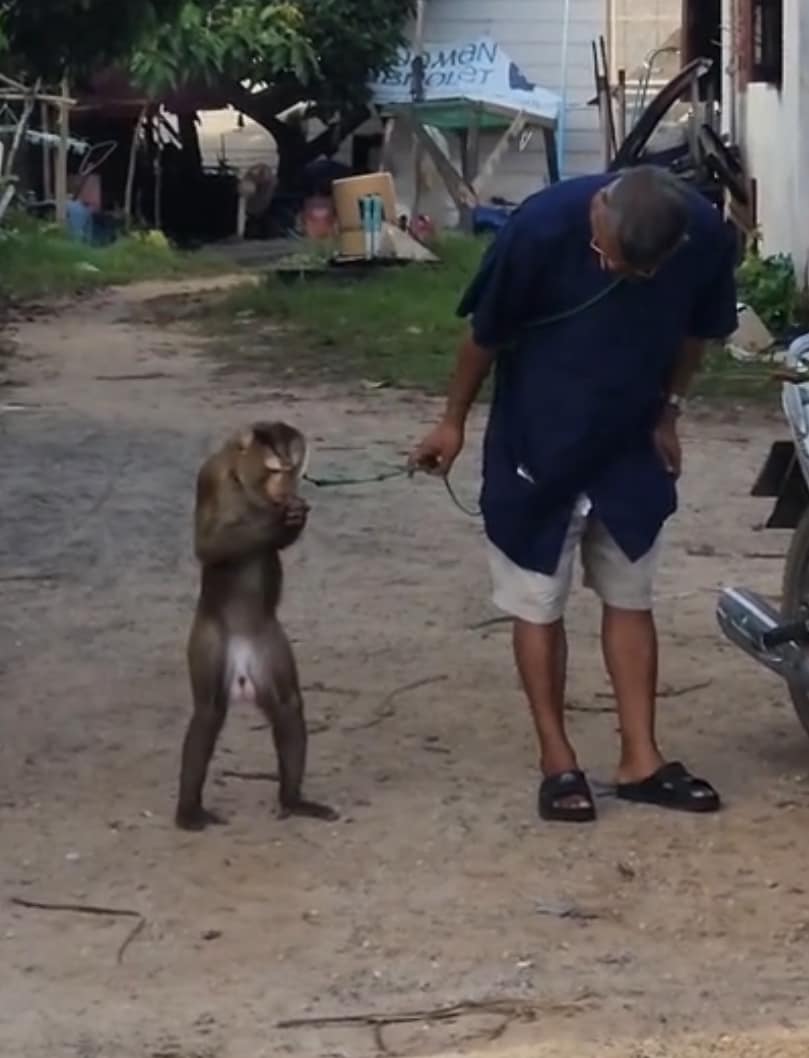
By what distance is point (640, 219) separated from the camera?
5.42 m

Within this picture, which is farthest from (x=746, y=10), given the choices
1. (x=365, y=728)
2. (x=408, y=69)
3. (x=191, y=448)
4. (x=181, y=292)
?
(x=365, y=728)

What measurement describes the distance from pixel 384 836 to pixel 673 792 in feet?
2.33

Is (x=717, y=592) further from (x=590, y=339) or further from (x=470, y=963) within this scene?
(x=470, y=963)

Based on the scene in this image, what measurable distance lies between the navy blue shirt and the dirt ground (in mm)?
755

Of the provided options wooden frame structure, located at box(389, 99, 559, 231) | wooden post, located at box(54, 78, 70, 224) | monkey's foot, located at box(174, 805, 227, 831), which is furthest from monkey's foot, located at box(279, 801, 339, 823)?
wooden frame structure, located at box(389, 99, 559, 231)

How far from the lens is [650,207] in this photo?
17.8 ft

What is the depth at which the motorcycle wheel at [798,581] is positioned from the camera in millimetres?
6141

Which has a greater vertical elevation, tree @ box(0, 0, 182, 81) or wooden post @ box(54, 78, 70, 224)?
tree @ box(0, 0, 182, 81)

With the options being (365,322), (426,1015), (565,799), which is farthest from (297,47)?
(426,1015)

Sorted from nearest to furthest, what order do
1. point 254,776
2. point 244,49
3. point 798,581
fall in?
point 798,581
point 254,776
point 244,49

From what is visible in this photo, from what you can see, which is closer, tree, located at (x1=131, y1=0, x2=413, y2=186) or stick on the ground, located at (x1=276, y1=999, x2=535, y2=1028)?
stick on the ground, located at (x1=276, y1=999, x2=535, y2=1028)

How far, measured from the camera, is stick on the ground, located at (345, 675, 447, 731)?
688 cm

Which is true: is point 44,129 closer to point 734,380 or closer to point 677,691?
point 734,380

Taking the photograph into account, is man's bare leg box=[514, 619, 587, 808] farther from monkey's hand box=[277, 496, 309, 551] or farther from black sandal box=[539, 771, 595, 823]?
monkey's hand box=[277, 496, 309, 551]
